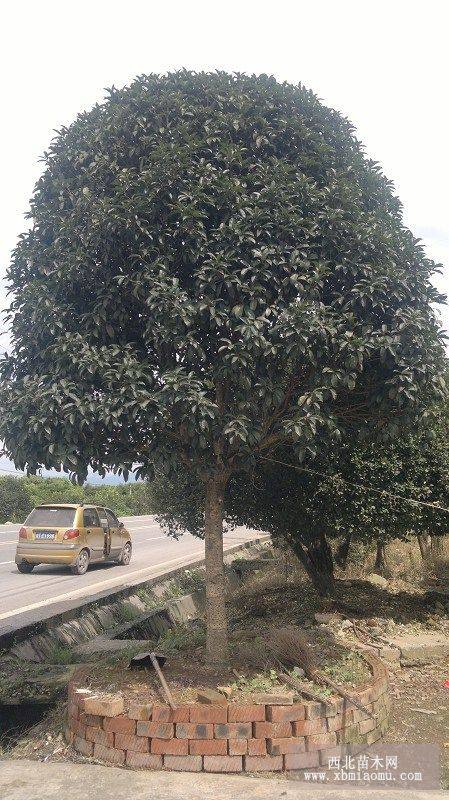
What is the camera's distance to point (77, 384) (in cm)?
537

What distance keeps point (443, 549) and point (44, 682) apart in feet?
31.0

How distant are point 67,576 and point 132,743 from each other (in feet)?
37.8

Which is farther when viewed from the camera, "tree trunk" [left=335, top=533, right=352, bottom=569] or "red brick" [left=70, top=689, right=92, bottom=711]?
"tree trunk" [left=335, top=533, right=352, bottom=569]

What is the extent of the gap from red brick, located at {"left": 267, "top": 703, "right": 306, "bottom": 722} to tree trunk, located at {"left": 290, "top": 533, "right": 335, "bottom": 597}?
5.63 meters

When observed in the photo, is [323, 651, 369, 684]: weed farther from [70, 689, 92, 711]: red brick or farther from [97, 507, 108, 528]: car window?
[97, 507, 108, 528]: car window

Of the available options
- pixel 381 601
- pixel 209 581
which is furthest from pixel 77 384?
pixel 381 601

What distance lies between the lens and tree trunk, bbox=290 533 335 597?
1061cm

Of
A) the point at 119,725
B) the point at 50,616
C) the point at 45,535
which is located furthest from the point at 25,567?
the point at 119,725

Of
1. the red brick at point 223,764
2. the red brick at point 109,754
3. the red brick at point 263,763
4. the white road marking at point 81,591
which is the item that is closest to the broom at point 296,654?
the red brick at point 263,763

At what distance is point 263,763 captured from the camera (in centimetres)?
484

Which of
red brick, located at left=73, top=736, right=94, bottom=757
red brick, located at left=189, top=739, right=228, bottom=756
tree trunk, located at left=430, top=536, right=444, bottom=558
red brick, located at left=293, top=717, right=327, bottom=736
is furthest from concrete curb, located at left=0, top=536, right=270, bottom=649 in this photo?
tree trunk, located at left=430, top=536, right=444, bottom=558

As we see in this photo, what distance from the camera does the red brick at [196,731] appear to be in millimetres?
4875

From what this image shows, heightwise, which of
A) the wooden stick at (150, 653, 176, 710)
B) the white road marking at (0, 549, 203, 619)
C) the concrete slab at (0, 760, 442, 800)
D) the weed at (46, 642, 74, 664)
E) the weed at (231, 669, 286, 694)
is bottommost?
the concrete slab at (0, 760, 442, 800)

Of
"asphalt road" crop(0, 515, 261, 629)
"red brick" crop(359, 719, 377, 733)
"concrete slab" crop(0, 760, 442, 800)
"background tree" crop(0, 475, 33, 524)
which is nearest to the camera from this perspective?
"concrete slab" crop(0, 760, 442, 800)
